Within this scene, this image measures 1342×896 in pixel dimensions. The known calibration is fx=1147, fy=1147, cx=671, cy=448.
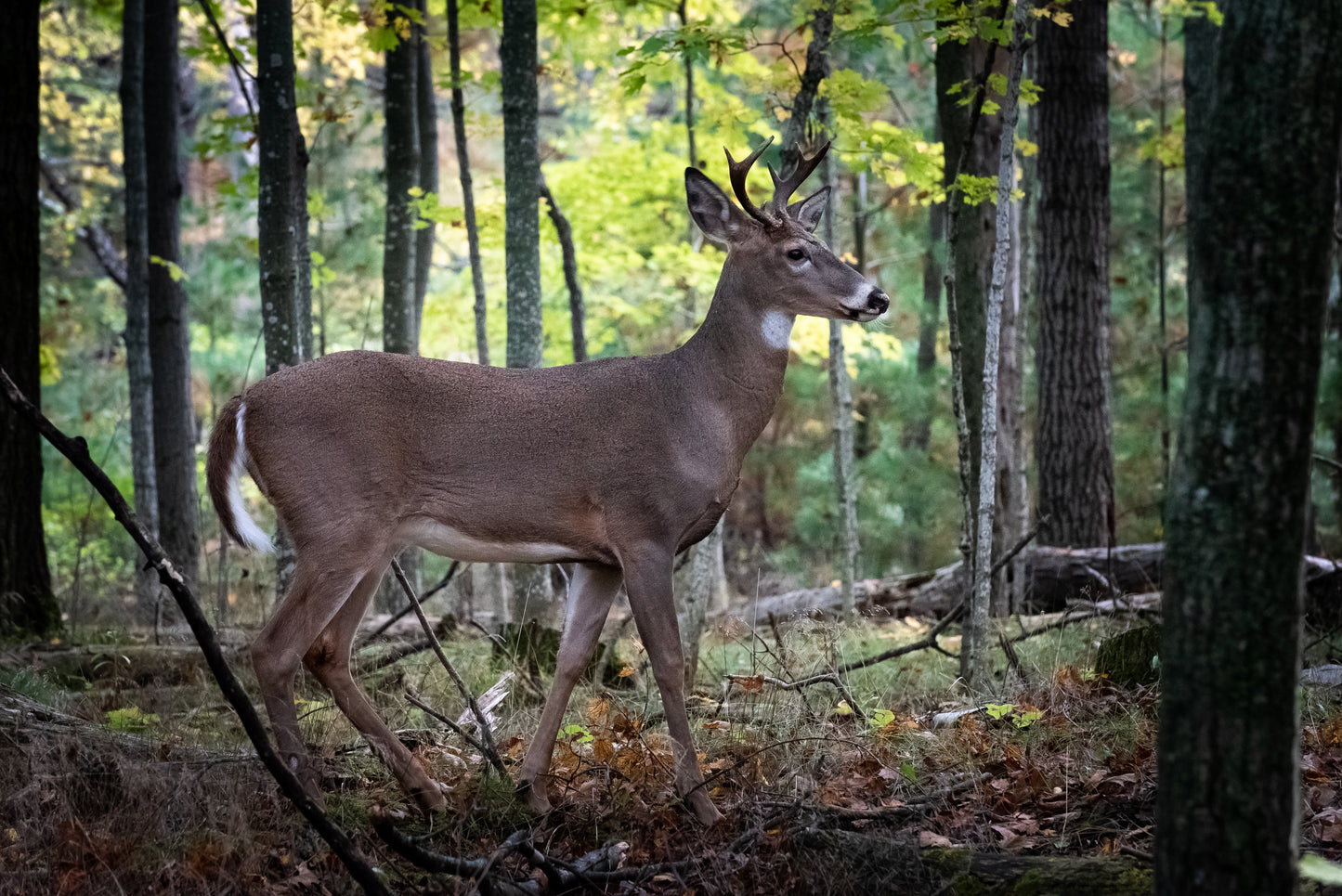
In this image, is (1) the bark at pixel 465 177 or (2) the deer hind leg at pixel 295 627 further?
(1) the bark at pixel 465 177

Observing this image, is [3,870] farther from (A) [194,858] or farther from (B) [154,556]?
(B) [154,556]

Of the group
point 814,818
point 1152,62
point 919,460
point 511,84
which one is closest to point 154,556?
point 814,818

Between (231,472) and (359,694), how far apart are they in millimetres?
1004

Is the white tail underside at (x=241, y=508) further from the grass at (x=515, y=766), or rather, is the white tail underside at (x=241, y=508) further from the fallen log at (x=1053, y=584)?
the fallen log at (x=1053, y=584)

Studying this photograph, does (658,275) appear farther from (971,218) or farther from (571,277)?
(971,218)

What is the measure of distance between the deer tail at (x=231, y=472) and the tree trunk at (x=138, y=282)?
233 inches

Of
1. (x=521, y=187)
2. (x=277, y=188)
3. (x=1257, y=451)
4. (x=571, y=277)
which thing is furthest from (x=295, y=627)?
(x=571, y=277)

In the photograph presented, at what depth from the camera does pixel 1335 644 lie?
6.52 meters

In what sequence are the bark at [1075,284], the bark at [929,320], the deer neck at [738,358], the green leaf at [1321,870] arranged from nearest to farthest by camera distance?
the green leaf at [1321,870]
the deer neck at [738,358]
the bark at [1075,284]
the bark at [929,320]

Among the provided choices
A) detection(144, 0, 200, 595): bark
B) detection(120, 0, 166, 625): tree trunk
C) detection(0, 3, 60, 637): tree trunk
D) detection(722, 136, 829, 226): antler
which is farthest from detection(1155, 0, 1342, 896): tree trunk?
detection(144, 0, 200, 595): bark

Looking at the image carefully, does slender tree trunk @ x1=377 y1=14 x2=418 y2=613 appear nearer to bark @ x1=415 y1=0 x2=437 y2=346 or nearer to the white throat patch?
bark @ x1=415 y1=0 x2=437 y2=346

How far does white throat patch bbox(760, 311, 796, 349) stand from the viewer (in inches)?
190

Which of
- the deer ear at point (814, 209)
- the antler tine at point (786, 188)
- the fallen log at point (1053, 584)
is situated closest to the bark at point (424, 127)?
the fallen log at point (1053, 584)

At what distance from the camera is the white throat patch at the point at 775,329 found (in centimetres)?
484
